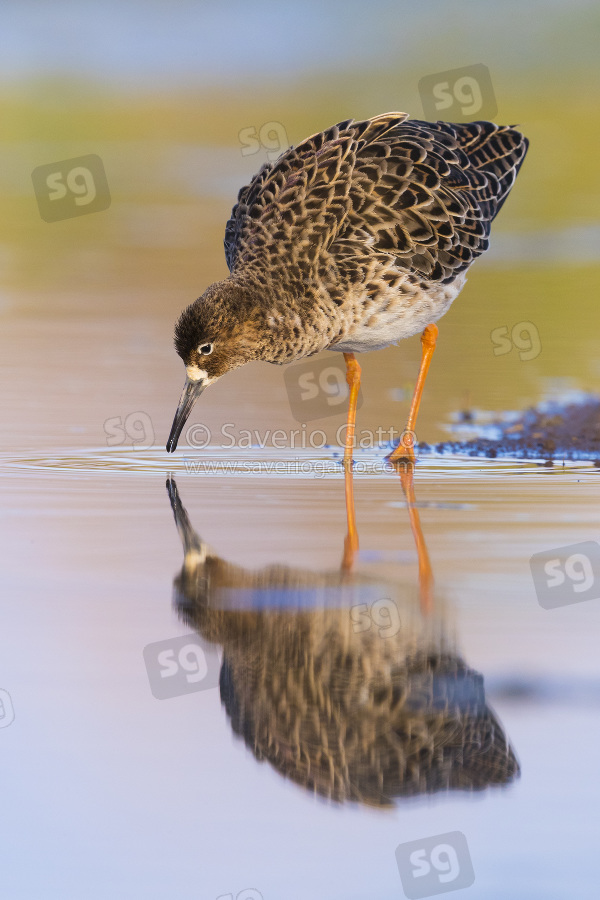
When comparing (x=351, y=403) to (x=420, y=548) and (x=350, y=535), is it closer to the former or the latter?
(x=350, y=535)

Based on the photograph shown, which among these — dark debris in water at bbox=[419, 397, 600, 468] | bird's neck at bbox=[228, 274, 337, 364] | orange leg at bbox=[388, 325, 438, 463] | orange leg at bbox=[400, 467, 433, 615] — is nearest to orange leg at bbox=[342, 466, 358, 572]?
orange leg at bbox=[400, 467, 433, 615]

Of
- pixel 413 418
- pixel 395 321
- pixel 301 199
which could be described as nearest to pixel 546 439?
pixel 413 418

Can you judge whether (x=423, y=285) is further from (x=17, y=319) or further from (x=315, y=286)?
(x=17, y=319)

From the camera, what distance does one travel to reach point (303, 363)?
39.3ft

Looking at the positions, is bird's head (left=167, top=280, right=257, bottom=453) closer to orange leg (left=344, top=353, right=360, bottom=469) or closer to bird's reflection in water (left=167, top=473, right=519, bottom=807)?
orange leg (left=344, top=353, right=360, bottom=469)

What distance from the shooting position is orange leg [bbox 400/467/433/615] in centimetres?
529

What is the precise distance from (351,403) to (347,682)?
4.99 m

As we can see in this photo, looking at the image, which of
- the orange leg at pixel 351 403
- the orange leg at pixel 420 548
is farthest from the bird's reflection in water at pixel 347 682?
the orange leg at pixel 351 403

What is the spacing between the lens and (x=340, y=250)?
8344 mm

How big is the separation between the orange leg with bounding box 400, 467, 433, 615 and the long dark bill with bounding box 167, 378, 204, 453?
4.04 ft

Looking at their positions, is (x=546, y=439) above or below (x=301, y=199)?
below

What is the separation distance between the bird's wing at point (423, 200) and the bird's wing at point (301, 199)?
7 cm

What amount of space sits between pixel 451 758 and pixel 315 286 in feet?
15.3

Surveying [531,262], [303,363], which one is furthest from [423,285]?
[531,262]
